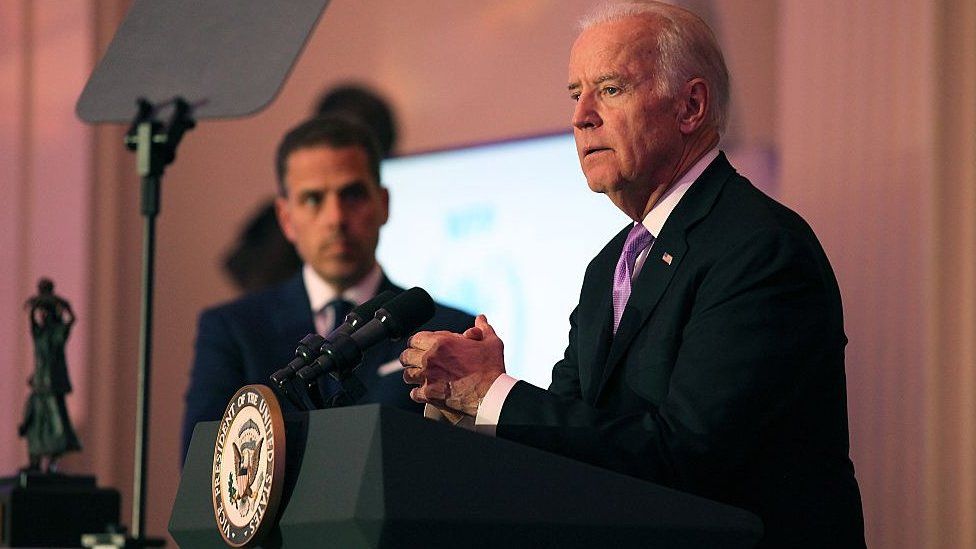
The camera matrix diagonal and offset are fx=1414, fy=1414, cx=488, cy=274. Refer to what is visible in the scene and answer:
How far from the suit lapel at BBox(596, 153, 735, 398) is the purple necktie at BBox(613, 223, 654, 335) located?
0.10m

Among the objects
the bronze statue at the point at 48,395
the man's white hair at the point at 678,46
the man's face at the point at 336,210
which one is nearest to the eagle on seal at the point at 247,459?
the man's white hair at the point at 678,46

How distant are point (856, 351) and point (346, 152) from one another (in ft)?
5.22

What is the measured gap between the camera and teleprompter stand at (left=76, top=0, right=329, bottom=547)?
297cm

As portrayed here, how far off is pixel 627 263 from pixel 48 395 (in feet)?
6.55

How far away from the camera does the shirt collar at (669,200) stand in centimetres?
226

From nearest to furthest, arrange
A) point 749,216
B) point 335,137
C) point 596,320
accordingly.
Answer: point 749,216 → point 596,320 → point 335,137

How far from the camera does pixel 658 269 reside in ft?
6.94

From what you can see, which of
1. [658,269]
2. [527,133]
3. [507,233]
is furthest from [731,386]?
[527,133]

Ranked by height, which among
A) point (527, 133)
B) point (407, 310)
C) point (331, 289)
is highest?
point (527, 133)

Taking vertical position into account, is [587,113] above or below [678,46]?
below

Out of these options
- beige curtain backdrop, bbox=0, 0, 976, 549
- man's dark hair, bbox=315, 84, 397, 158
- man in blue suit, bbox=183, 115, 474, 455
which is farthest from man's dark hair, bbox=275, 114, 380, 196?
man's dark hair, bbox=315, 84, 397, 158

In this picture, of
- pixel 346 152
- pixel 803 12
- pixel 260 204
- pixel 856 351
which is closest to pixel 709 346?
pixel 856 351

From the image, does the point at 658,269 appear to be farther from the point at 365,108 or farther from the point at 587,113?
the point at 365,108

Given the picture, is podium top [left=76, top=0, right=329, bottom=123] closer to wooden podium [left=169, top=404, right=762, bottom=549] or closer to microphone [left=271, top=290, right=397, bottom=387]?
microphone [left=271, top=290, right=397, bottom=387]
